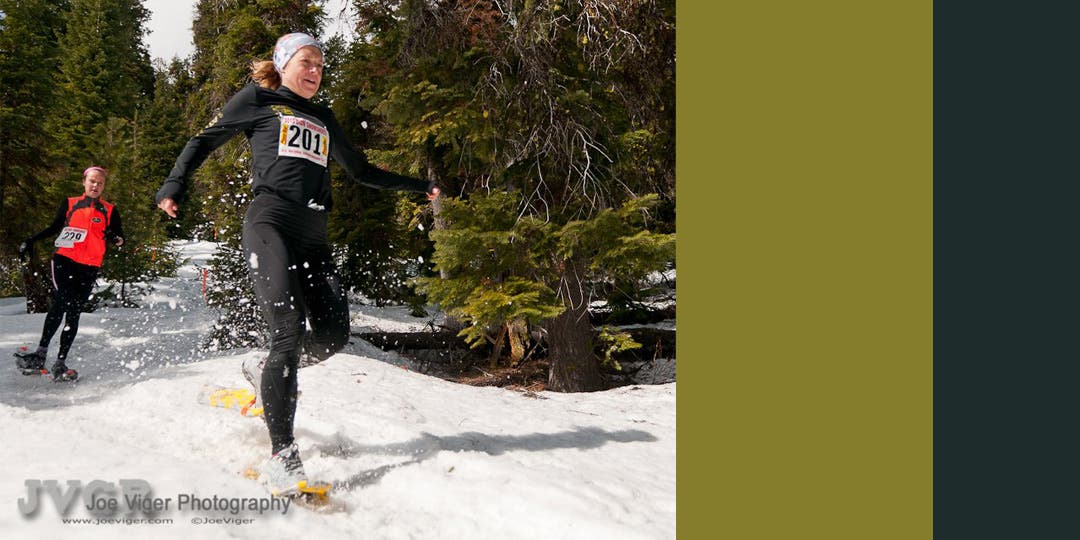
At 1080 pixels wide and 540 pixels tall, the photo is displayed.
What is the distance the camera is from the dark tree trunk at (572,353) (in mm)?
8439

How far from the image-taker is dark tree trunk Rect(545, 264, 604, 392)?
8.44m

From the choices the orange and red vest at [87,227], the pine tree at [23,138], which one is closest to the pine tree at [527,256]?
the orange and red vest at [87,227]

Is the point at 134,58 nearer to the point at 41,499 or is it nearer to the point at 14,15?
the point at 14,15

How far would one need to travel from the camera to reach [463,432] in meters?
4.75

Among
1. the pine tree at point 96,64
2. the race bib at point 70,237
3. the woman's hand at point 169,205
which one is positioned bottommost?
the race bib at point 70,237

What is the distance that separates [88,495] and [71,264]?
4884mm

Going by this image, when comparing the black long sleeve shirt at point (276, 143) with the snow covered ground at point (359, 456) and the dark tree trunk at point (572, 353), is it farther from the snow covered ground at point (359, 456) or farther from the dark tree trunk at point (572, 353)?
the dark tree trunk at point (572, 353)

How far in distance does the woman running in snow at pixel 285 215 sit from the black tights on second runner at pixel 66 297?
12.5ft

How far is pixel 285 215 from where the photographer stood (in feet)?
11.7

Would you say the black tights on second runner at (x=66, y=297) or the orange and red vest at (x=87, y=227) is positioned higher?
the orange and red vest at (x=87, y=227)

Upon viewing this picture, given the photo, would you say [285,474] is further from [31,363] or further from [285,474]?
[31,363]

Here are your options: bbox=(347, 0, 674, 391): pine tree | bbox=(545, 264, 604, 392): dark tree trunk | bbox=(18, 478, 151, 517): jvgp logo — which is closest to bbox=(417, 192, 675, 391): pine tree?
bbox=(347, 0, 674, 391): pine tree

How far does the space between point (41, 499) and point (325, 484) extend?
1161mm

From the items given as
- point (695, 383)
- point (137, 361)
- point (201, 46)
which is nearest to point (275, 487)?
point (695, 383)
